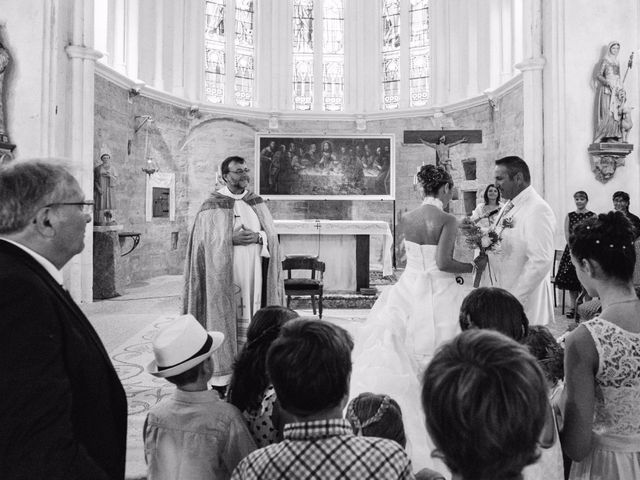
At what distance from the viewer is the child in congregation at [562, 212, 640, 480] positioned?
5.38 ft

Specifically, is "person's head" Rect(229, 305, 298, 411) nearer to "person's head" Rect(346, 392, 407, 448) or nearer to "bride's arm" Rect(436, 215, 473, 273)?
"person's head" Rect(346, 392, 407, 448)

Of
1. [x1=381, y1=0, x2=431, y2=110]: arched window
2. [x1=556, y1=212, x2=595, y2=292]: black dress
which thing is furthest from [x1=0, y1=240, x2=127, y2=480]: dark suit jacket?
[x1=381, y1=0, x2=431, y2=110]: arched window

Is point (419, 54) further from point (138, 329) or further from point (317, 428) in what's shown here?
point (317, 428)

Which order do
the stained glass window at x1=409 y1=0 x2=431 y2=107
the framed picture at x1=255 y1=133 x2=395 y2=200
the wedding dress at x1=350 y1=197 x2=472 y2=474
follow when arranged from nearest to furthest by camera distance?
the wedding dress at x1=350 y1=197 x2=472 y2=474
the framed picture at x1=255 y1=133 x2=395 y2=200
the stained glass window at x1=409 y1=0 x2=431 y2=107

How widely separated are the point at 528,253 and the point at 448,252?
512 mm

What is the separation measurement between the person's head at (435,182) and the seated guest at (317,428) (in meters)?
2.52

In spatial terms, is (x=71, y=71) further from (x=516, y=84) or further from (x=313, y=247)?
(x=516, y=84)

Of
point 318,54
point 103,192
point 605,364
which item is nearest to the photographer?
point 605,364

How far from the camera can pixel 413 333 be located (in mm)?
3814

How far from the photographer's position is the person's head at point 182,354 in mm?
1875

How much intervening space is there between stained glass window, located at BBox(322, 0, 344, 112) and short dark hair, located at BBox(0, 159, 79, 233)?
48.5 feet

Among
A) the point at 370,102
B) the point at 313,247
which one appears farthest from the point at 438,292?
the point at 370,102

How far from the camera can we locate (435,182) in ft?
12.4

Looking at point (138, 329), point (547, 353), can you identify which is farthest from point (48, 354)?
point (138, 329)
